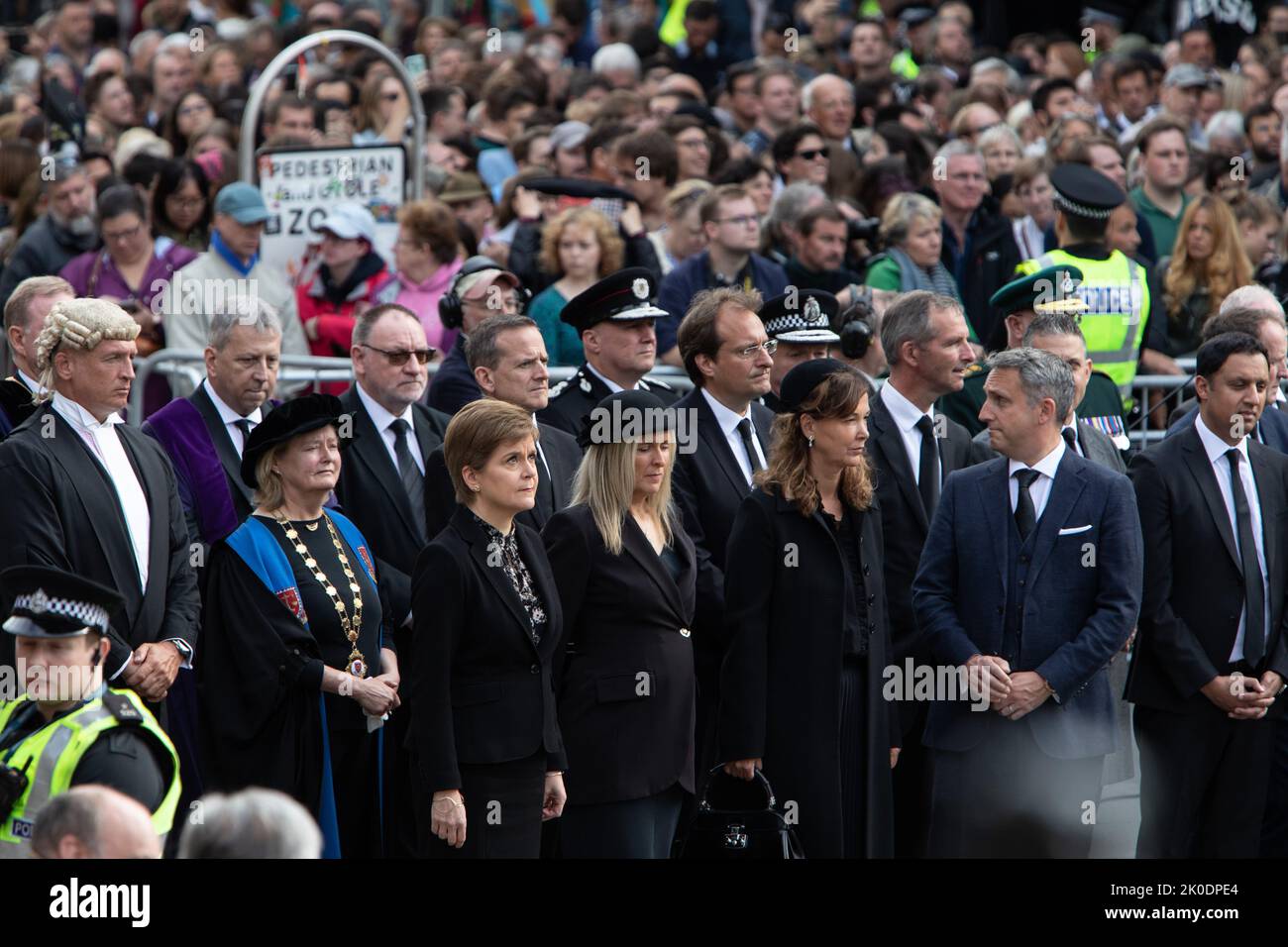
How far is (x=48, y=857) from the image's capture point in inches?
189

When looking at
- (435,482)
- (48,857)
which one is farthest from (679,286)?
(48,857)

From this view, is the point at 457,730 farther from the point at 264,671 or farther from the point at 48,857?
the point at 48,857

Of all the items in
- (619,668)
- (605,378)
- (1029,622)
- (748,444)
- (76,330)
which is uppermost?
(76,330)

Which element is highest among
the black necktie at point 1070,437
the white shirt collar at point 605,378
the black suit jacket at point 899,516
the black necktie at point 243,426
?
the white shirt collar at point 605,378

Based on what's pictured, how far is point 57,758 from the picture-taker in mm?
5547

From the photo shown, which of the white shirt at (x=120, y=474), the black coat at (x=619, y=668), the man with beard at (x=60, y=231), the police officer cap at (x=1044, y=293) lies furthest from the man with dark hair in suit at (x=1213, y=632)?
the man with beard at (x=60, y=231)

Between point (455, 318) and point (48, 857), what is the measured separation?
5013 millimetres

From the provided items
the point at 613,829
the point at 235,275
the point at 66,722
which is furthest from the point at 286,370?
the point at 66,722

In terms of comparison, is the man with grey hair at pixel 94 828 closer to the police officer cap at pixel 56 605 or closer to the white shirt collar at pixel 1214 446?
the police officer cap at pixel 56 605

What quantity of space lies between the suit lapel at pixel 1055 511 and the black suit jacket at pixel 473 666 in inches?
71.8

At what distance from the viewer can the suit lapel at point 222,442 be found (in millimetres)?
7957

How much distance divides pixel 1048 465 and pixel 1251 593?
3.67ft

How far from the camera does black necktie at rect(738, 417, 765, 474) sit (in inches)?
327

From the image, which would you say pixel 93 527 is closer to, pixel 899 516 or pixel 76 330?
pixel 76 330
